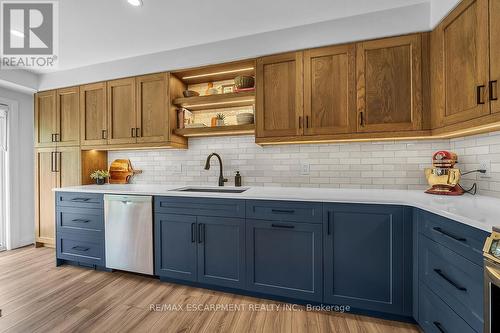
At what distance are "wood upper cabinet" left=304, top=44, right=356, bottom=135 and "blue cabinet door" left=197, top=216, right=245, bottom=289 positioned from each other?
1141mm

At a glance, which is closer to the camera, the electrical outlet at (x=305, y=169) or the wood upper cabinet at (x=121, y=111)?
the electrical outlet at (x=305, y=169)

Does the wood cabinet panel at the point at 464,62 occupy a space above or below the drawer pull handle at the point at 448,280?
above

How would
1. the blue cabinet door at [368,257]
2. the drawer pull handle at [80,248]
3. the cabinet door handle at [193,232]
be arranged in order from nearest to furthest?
the blue cabinet door at [368,257] → the cabinet door handle at [193,232] → the drawer pull handle at [80,248]

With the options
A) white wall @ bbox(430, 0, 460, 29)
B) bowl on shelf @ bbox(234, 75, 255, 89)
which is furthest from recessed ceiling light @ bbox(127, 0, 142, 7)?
white wall @ bbox(430, 0, 460, 29)

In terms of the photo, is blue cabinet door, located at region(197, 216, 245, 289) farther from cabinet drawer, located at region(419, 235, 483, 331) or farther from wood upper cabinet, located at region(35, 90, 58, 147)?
wood upper cabinet, located at region(35, 90, 58, 147)

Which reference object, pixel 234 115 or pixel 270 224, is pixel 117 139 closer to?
pixel 234 115

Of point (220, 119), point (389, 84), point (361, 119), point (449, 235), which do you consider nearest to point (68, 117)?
point (220, 119)

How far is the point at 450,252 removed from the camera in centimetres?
125

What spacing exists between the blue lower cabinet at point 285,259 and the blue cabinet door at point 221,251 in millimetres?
74

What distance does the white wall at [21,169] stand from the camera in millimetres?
3254

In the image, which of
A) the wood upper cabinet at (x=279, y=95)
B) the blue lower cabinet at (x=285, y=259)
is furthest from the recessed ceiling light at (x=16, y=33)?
the blue lower cabinet at (x=285, y=259)

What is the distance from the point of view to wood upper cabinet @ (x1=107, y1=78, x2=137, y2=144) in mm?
2744

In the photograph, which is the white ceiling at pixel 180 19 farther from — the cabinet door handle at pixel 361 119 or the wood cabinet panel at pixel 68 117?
the cabinet door handle at pixel 361 119

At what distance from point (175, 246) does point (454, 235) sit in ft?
6.87
